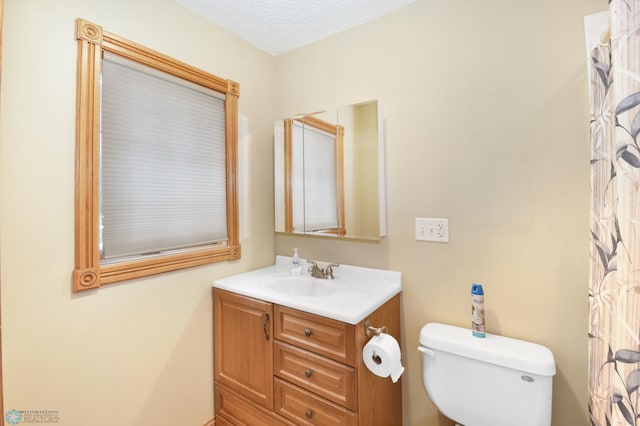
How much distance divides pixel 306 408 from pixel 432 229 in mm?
1044

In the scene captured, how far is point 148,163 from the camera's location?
4.48 feet

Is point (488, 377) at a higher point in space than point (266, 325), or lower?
lower

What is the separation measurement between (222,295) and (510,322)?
147cm

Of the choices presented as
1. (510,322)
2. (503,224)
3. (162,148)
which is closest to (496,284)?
(510,322)

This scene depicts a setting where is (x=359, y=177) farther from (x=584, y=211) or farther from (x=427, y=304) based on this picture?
(x=584, y=211)

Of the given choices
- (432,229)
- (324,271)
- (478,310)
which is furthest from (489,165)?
(324,271)

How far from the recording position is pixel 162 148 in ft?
4.67

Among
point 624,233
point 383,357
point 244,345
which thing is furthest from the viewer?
point 244,345

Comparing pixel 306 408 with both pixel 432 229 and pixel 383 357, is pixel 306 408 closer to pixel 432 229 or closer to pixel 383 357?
pixel 383 357

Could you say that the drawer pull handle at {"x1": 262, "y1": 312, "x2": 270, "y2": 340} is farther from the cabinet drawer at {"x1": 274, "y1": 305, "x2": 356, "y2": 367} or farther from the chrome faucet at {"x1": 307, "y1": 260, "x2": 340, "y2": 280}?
the chrome faucet at {"x1": 307, "y1": 260, "x2": 340, "y2": 280}

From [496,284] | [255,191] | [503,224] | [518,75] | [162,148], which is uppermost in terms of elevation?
[518,75]

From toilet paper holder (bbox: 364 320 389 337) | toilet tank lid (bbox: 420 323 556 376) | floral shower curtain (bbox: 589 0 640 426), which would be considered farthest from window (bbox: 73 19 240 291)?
floral shower curtain (bbox: 589 0 640 426)

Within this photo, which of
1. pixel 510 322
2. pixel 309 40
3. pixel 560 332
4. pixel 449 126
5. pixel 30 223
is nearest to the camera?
pixel 30 223

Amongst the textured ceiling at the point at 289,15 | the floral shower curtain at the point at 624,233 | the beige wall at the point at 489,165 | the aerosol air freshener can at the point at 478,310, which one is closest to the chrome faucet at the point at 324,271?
the beige wall at the point at 489,165
